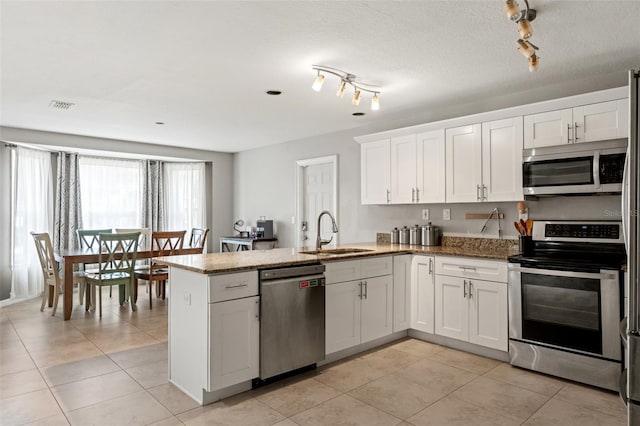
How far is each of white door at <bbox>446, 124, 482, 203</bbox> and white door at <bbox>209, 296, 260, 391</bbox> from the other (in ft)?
7.62

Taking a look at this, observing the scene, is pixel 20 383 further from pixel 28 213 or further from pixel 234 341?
pixel 28 213

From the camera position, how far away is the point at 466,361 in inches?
134

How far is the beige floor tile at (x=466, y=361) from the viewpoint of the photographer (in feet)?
10.6

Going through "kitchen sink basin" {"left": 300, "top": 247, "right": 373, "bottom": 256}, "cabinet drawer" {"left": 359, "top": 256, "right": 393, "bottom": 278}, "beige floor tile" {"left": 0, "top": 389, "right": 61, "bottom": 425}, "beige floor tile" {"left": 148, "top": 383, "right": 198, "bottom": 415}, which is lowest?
"beige floor tile" {"left": 148, "top": 383, "right": 198, "bottom": 415}

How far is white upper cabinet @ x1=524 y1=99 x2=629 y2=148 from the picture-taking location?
3.03 metres

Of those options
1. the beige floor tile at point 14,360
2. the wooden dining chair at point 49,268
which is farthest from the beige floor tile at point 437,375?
the wooden dining chair at point 49,268

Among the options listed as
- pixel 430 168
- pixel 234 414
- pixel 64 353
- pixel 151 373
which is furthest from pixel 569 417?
pixel 64 353

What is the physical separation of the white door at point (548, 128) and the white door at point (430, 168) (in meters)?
0.83

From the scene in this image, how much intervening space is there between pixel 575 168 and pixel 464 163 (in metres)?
0.97

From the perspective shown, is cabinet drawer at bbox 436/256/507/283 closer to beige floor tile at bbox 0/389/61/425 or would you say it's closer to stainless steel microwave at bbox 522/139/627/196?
stainless steel microwave at bbox 522/139/627/196

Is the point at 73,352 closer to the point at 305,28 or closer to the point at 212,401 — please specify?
the point at 212,401

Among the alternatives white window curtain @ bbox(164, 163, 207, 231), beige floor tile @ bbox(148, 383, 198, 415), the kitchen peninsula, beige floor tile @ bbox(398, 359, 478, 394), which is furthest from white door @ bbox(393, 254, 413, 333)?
white window curtain @ bbox(164, 163, 207, 231)

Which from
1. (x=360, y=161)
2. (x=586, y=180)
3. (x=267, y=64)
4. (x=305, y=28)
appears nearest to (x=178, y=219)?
(x=360, y=161)

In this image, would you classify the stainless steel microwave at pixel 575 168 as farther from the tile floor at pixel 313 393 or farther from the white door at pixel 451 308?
the tile floor at pixel 313 393
